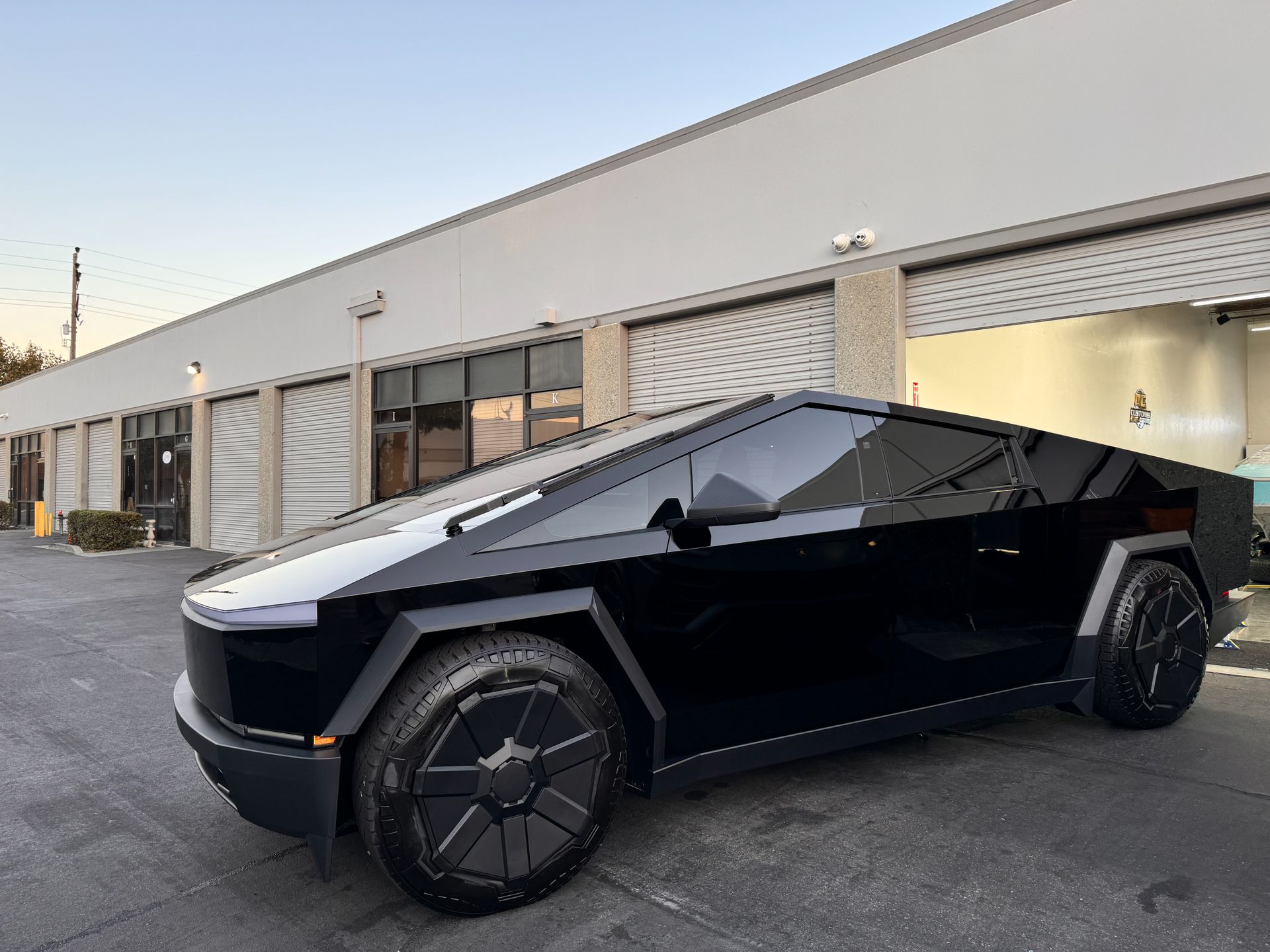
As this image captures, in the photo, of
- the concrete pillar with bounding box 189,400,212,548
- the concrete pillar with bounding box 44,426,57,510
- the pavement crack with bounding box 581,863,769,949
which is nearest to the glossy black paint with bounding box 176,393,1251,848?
the pavement crack with bounding box 581,863,769,949

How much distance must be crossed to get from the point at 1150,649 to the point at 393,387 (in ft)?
36.7

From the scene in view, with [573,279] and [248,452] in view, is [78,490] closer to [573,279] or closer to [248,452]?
[248,452]

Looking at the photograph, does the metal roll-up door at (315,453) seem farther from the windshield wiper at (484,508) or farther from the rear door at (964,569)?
the rear door at (964,569)

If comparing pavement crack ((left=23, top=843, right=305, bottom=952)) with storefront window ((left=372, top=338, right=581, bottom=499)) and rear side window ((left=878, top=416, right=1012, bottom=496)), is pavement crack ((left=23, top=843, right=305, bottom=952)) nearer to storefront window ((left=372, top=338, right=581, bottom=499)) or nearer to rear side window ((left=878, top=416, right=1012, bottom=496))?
rear side window ((left=878, top=416, right=1012, bottom=496))

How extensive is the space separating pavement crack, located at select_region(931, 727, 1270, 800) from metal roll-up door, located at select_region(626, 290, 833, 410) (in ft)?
12.8

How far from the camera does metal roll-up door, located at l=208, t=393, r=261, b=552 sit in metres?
15.1

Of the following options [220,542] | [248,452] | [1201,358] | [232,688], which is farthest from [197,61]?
[1201,358]

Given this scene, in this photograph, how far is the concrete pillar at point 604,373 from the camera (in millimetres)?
8938

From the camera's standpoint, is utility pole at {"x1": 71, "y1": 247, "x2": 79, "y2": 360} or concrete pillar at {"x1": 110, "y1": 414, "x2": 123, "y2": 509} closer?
concrete pillar at {"x1": 110, "y1": 414, "x2": 123, "y2": 509}

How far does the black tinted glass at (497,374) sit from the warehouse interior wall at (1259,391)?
61.5ft

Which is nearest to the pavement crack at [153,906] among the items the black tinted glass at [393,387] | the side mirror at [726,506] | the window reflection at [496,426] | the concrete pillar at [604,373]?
the side mirror at [726,506]

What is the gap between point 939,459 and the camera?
287cm

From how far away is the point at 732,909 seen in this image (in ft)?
6.69

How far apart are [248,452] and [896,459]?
613 inches
